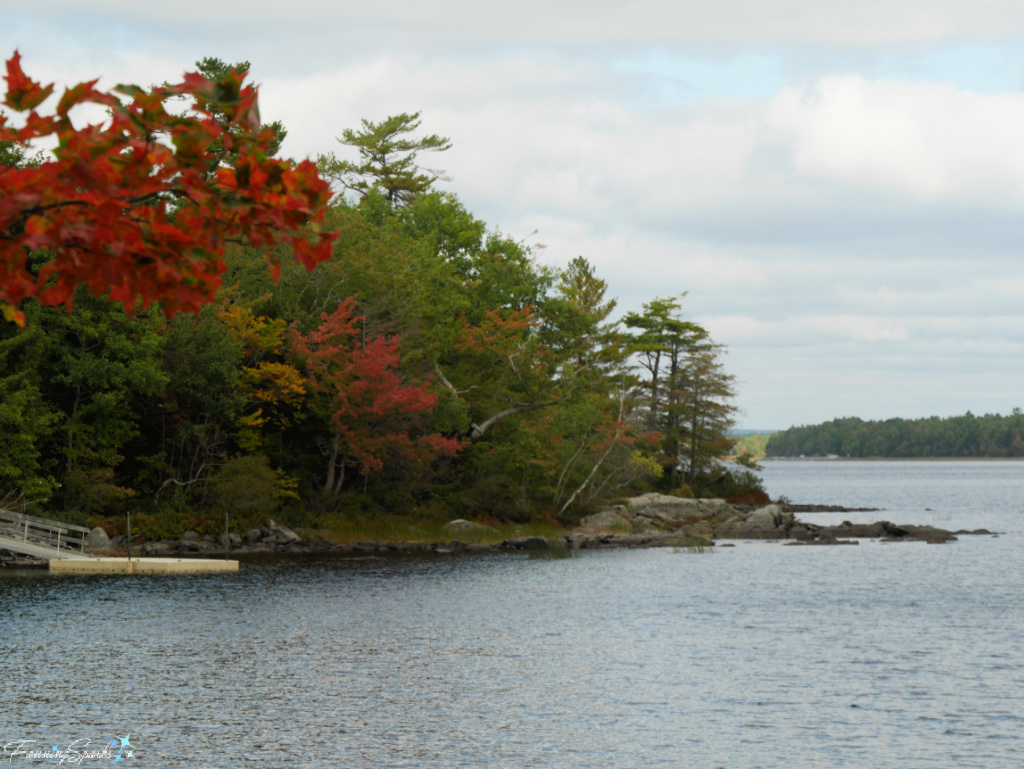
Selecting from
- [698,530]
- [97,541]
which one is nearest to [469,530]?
[698,530]

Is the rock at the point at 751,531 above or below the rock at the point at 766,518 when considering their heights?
below

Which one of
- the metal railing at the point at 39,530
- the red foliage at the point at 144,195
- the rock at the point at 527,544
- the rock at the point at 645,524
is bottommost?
the rock at the point at 527,544

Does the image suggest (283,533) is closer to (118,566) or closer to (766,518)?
(118,566)

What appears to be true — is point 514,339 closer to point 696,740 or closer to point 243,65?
point 243,65

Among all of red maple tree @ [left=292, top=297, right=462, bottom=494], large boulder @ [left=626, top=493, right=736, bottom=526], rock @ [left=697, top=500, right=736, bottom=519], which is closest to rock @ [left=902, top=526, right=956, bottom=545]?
rock @ [left=697, top=500, right=736, bottom=519]

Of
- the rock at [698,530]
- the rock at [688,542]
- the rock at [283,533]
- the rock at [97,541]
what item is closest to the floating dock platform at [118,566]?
the rock at [97,541]

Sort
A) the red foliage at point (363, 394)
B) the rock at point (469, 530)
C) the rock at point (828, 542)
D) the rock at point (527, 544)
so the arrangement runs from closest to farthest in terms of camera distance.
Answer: the red foliage at point (363, 394), the rock at point (527, 544), the rock at point (469, 530), the rock at point (828, 542)

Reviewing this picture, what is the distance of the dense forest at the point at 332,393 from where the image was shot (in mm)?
38812

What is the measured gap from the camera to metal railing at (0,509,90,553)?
1390 inches

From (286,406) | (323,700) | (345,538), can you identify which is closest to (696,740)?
(323,700)

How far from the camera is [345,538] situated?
147 feet

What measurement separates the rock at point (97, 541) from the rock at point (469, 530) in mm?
15983

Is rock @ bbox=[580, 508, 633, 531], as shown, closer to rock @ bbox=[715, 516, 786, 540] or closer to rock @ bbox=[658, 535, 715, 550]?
rock @ bbox=[658, 535, 715, 550]

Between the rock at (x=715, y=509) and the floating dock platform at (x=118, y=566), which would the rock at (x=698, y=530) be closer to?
the rock at (x=715, y=509)
